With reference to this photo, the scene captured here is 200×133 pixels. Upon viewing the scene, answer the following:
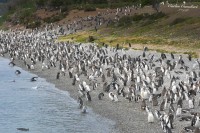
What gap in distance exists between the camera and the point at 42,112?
29391 millimetres

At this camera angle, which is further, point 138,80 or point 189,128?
point 138,80

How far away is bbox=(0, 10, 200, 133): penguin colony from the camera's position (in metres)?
24.4

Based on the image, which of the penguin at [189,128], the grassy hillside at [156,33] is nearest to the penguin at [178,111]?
the penguin at [189,128]

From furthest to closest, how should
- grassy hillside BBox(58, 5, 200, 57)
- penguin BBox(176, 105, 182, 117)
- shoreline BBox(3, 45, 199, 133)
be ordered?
grassy hillside BBox(58, 5, 200, 57), penguin BBox(176, 105, 182, 117), shoreline BBox(3, 45, 199, 133)

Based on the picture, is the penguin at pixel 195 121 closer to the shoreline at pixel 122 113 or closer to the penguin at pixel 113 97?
the shoreline at pixel 122 113

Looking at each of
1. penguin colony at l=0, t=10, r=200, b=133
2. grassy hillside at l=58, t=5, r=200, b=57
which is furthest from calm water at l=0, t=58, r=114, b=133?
grassy hillside at l=58, t=5, r=200, b=57

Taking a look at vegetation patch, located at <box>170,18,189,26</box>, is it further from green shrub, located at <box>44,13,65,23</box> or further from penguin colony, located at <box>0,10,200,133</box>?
green shrub, located at <box>44,13,65,23</box>

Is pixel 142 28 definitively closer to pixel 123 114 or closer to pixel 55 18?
pixel 55 18

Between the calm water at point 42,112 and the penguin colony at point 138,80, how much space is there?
117 centimetres

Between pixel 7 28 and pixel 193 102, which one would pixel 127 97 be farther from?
pixel 7 28

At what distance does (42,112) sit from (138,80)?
707cm

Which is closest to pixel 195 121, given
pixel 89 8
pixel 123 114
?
pixel 123 114

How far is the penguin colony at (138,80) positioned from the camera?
2438 cm

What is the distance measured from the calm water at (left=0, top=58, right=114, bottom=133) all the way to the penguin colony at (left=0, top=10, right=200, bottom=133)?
117 centimetres
